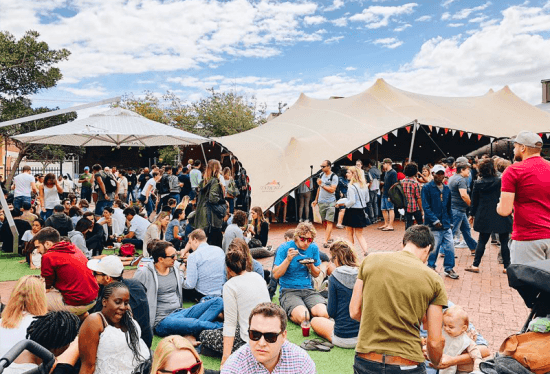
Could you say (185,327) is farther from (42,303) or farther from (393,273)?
(393,273)

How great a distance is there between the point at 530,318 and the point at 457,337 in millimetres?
899

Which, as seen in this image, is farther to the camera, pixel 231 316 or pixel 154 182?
pixel 154 182

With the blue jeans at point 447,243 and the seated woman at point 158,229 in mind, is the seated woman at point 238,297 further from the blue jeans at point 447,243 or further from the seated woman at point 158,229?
the seated woman at point 158,229

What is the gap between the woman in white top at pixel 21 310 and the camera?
129 inches

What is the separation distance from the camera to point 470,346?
3793 mm

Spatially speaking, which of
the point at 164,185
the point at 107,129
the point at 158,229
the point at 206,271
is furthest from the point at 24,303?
the point at 164,185

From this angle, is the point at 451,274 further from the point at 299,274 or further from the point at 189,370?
the point at 189,370

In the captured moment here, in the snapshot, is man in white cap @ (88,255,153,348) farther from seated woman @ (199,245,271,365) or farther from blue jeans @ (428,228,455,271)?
blue jeans @ (428,228,455,271)

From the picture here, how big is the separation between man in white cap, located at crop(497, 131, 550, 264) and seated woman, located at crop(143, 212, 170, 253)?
5714 mm

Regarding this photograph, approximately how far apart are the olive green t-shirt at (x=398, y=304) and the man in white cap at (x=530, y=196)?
2047mm

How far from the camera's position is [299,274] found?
5.64 meters

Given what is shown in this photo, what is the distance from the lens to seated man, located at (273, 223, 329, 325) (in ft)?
17.6

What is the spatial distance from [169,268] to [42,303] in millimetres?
1762

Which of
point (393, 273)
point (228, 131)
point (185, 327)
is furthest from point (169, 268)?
point (228, 131)
